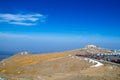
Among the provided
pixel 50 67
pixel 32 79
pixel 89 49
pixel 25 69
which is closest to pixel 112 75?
pixel 32 79

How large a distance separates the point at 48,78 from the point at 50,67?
996 inches

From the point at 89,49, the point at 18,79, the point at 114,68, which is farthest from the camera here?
the point at 89,49

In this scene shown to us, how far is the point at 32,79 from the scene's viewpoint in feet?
137

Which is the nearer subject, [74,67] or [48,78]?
[48,78]

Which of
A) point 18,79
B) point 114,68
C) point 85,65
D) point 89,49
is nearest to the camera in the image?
point 18,79

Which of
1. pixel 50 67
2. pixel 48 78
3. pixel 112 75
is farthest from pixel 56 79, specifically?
pixel 50 67

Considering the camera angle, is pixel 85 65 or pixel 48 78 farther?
pixel 85 65

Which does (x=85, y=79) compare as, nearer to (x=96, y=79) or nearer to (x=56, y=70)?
(x=96, y=79)

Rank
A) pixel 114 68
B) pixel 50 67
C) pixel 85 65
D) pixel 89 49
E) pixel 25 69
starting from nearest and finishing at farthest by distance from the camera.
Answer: pixel 114 68 < pixel 85 65 < pixel 50 67 < pixel 25 69 < pixel 89 49

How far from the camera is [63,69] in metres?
63.6

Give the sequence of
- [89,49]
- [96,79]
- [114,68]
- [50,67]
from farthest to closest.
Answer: [89,49], [50,67], [114,68], [96,79]

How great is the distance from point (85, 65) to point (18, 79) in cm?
2563

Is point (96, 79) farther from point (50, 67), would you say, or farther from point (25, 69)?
point (25, 69)

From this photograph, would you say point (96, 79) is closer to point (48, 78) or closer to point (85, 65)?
point (48, 78)
